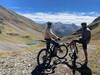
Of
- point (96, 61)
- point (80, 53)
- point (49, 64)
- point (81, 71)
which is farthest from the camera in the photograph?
point (80, 53)

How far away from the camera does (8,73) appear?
26.3m

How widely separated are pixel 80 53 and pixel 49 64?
24.8ft

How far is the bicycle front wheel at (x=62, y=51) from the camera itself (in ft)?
94.4

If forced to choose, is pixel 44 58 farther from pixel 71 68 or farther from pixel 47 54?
pixel 71 68

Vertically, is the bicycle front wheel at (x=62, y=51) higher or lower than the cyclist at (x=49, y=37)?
lower

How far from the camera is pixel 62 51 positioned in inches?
1149

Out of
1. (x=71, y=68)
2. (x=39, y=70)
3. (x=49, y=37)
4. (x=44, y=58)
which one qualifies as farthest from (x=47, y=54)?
(x=71, y=68)

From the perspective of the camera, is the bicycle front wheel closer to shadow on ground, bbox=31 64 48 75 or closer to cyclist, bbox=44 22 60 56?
cyclist, bbox=44 22 60 56

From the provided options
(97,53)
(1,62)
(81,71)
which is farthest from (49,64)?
(97,53)

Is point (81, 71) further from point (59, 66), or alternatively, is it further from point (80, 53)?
point (80, 53)

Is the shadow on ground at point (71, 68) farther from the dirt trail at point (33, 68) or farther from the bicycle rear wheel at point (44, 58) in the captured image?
the bicycle rear wheel at point (44, 58)

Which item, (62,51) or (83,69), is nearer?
(83,69)

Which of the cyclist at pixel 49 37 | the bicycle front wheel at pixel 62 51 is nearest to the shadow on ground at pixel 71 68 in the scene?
the bicycle front wheel at pixel 62 51

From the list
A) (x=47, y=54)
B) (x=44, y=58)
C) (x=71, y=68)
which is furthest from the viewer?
(x=47, y=54)
